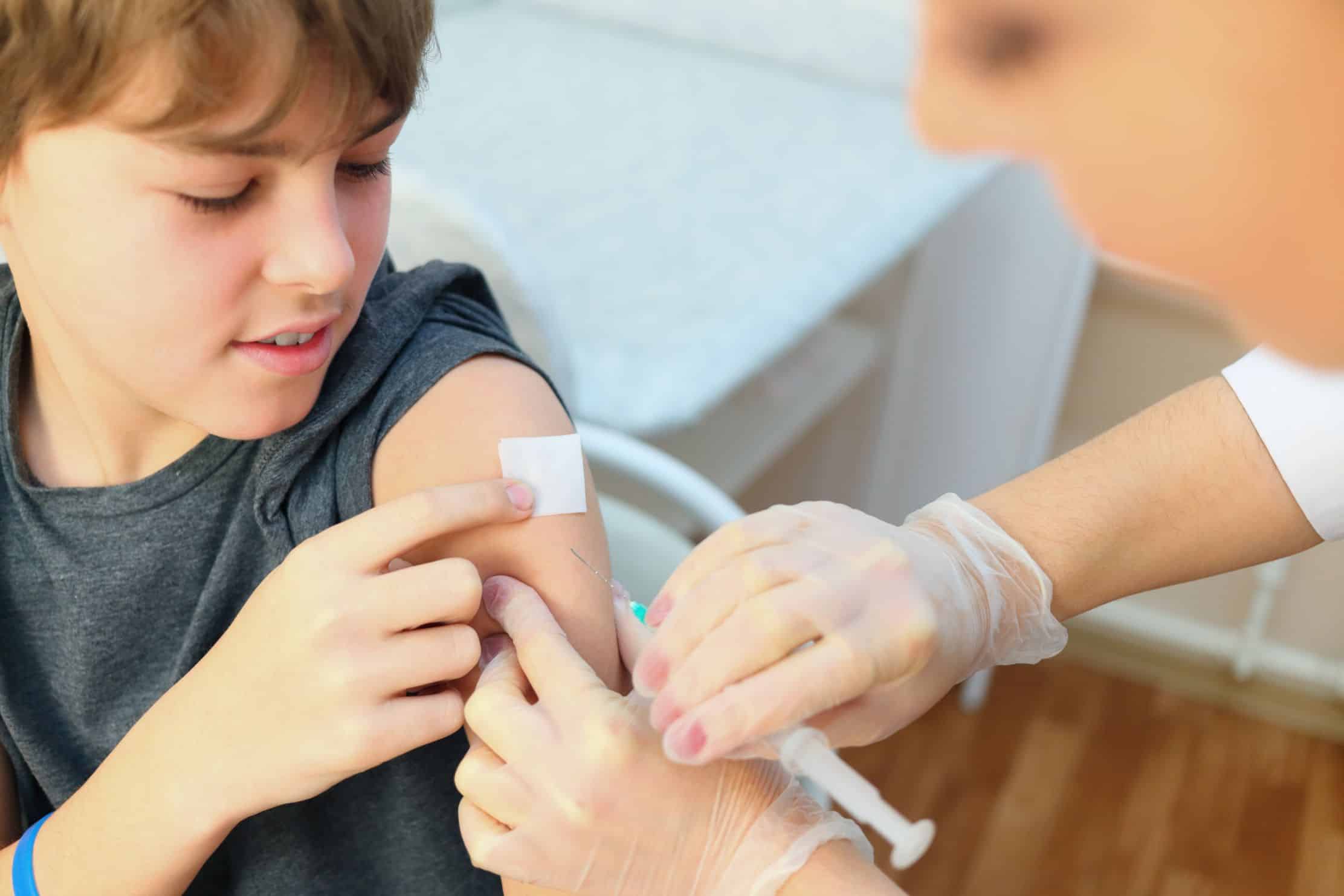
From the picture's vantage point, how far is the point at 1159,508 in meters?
0.97

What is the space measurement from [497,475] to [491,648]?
11cm

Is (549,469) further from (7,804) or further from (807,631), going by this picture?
(7,804)

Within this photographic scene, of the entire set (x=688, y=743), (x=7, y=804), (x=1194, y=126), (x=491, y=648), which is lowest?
(x=7, y=804)

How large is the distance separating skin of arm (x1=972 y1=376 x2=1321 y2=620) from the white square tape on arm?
31cm

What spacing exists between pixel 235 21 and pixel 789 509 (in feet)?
1.34

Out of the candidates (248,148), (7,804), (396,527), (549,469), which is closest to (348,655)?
(396,527)

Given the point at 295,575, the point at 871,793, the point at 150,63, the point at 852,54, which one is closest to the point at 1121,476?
the point at 871,793

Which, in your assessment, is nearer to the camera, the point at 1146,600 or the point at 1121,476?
the point at 1121,476

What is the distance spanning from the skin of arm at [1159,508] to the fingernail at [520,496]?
0.35 meters

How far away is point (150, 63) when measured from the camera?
2.26 feet

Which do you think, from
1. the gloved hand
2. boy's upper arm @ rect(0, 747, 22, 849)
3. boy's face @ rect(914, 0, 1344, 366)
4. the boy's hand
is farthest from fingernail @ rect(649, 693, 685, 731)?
boy's upper arm @ rect(0, 747, 22, 849)

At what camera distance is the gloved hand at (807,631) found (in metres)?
0.65

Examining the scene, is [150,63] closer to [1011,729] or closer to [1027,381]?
[1027,381]

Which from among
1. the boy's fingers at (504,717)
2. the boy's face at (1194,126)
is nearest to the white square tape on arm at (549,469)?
the boy's fingers at (504,717)
